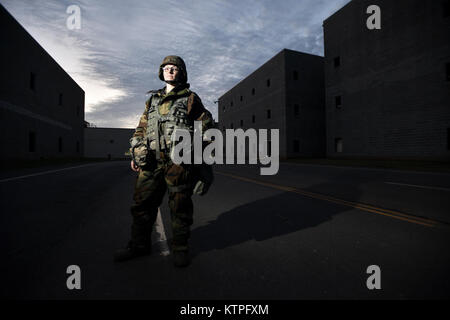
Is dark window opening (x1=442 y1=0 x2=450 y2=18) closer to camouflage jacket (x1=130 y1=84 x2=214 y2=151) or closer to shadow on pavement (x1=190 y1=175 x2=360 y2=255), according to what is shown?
shadow on pavement (x1=190 y1=175 x2=360 y2=255)

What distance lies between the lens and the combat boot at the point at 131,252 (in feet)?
7.36

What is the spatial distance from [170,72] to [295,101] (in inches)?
1073

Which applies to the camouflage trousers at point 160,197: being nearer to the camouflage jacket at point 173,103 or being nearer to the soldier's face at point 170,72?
the camouflage jacket at point 173,103

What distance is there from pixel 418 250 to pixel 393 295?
1109 mm

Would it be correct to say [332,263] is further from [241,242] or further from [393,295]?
[241,242]

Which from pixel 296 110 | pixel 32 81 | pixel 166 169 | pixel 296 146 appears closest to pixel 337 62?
pixel 296 110

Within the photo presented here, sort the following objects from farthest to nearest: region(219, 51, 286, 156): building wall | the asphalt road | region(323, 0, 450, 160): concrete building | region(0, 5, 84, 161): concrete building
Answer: region(219, 51, 286, 156): building wall → region(0, 5, 84, 161): concrete building → region(323, 0, 450, 160): concrete building → the asphalt road

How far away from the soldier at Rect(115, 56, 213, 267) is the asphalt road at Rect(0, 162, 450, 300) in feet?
0.71

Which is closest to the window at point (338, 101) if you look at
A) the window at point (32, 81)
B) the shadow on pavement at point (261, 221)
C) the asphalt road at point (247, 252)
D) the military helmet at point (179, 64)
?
the asphalt road at point (247, 252)

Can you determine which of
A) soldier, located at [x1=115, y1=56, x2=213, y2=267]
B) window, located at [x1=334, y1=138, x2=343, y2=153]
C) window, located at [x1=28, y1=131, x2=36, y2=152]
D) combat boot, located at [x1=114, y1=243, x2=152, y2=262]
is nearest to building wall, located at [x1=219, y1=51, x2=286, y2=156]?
window, located at [x1=334, y1=138, x2=343, y2=153]

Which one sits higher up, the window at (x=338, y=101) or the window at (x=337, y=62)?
the window at (x=337, y=62)

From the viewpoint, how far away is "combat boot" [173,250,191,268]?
2137 millimetres

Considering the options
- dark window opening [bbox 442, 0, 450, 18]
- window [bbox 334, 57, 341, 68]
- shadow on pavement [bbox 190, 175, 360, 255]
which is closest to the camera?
shadow on pavement [bbox 190, 175, 360, 255]
